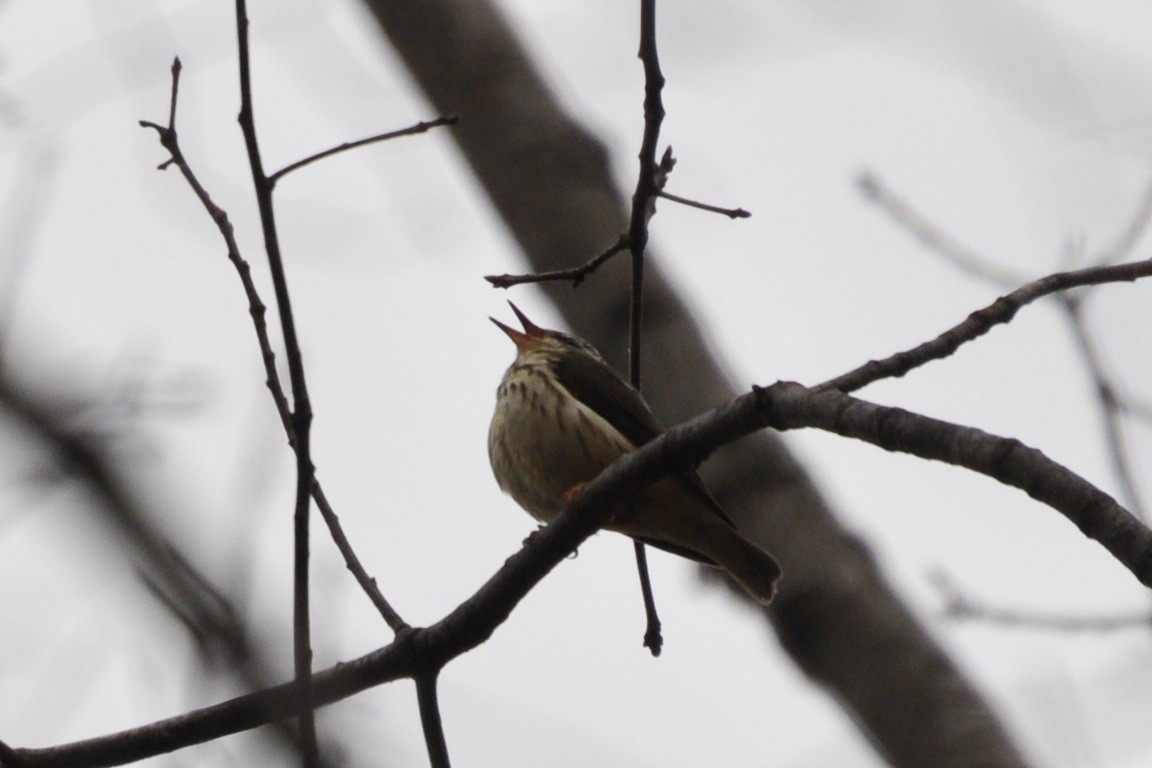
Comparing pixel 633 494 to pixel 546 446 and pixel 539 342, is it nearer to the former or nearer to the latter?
pixel 546 446

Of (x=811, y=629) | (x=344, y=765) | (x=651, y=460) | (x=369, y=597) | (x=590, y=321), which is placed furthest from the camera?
(x=590, y=321)

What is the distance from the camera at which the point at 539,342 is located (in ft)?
21.2

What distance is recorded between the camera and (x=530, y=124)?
5.04 metres

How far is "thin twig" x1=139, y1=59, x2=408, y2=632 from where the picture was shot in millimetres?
3195

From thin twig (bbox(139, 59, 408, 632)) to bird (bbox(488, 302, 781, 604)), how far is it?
137 cm

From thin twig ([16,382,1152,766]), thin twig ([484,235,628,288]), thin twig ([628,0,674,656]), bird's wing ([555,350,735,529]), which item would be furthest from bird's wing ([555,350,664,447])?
thin twig ([16,382,1152,766])

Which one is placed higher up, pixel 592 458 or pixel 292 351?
pixel 592 458

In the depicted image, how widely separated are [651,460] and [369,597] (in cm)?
90

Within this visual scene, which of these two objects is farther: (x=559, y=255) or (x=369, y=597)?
(x=559, y=255)

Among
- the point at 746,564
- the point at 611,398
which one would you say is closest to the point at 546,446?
the point at 611,398

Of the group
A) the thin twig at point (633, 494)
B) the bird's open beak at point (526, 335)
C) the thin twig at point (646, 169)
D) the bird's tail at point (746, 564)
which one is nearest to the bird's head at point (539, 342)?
the bird's open beak at point (526, 335)

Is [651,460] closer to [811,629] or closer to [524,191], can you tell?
[811,629]

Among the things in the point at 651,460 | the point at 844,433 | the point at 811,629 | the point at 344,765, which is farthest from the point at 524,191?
the point at 344,765

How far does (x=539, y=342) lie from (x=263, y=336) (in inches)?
129
